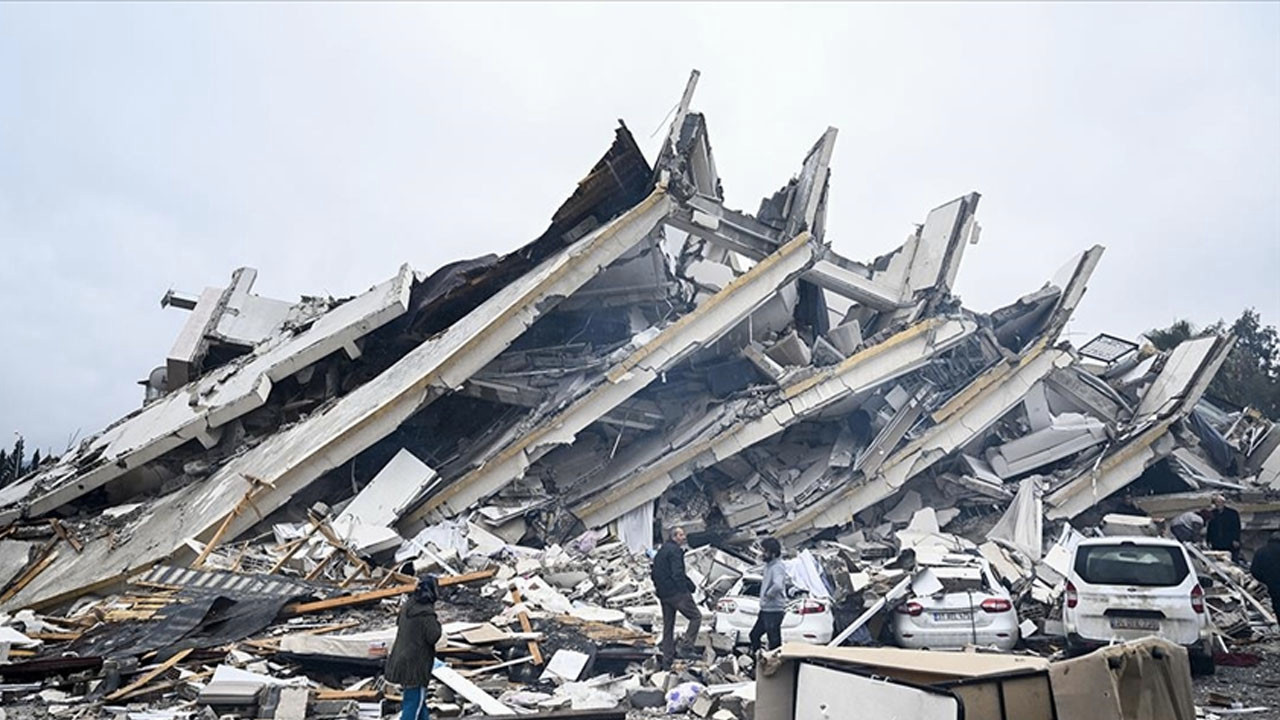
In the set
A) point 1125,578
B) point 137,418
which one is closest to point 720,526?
point 1125,578

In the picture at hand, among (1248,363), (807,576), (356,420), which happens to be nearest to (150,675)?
(356,420)

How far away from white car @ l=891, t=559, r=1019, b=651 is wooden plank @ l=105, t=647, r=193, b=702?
6.94 m

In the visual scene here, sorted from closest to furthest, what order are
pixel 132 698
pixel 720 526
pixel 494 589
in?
pixel 132 698 → pixel 494 589 → pixel 720 526

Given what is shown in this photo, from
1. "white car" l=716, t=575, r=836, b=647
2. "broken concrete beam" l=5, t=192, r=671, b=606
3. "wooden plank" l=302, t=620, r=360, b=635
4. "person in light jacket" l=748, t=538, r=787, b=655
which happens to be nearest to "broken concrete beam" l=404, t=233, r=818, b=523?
"broken concrete beam" l=5, t=192, r=671, b=606

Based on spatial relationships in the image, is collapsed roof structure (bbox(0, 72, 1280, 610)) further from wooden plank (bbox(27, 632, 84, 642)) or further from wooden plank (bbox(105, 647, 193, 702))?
wooden plank (bbox(105, 647, 193, 702))

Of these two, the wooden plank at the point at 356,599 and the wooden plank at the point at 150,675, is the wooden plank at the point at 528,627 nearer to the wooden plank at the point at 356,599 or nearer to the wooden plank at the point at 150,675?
the wooden plank at the point at 356,599

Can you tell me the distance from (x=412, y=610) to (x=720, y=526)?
30.5ft

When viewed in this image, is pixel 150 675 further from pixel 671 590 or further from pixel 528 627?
pixel 671 590

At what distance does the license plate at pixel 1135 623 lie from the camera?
848cm

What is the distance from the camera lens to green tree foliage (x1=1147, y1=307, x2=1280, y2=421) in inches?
1495

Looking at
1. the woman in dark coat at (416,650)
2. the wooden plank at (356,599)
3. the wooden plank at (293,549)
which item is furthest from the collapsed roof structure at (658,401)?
the woman in dark coat at (416,650)

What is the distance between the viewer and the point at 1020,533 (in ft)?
46.0

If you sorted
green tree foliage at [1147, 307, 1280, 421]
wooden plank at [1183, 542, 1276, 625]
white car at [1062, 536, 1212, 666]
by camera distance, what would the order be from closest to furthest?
white car at [1062, 536, 1212, 666] < wooden plank at [1183, 542, 1276, 625] < green tree foliage at [1147, 307, 1280, 421]

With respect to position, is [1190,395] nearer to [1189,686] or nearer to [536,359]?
[536,359]
